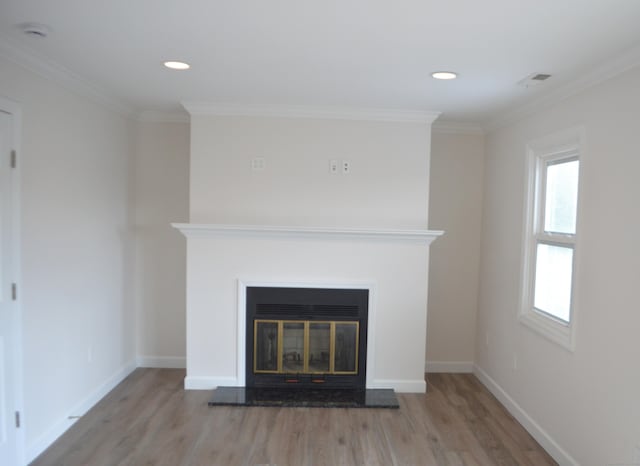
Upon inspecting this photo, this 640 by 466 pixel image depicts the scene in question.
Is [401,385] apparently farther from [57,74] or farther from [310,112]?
[57,74]

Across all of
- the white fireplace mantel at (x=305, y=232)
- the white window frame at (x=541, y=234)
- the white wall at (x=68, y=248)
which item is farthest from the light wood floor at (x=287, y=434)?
the white fireplace mantel at (x=305, y=232)

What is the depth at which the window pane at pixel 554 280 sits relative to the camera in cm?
283

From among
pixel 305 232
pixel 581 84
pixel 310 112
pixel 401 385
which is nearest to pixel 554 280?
pixel 581 84

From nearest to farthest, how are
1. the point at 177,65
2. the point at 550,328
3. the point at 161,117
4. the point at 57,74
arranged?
the point at 177,65
the point at 57,74
the point at 550,328
the point at 161,117

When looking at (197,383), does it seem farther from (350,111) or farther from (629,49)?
Result: (629,49)

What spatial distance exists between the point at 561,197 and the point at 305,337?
2.22 m

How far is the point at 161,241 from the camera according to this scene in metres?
4.15

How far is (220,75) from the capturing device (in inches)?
110

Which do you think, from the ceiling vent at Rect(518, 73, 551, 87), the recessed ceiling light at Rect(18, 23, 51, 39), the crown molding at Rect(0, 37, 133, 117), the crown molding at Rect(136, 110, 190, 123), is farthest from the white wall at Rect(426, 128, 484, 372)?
the recessed ceiling light at Rect(18, 23, 51, 39)

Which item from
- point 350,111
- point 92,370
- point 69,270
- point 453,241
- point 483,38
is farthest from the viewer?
point 453,241

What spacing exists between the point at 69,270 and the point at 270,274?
1.47 metres

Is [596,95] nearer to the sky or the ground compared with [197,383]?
nearer to the sky

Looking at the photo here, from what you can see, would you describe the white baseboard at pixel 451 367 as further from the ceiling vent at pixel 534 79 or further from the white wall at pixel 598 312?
the ceiling vent at pixel 534 79

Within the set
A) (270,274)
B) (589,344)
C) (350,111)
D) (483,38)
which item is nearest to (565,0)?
(483,38)
